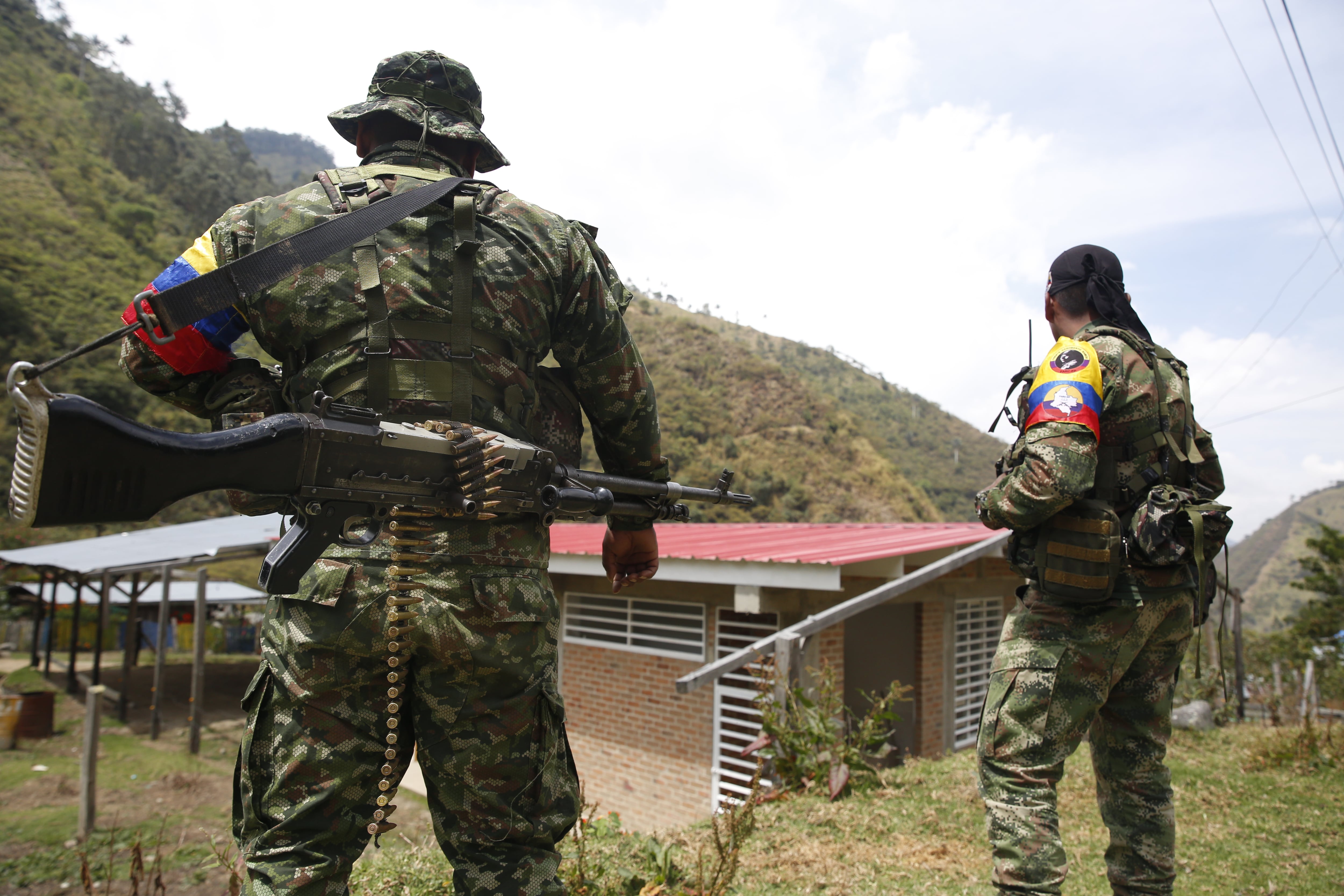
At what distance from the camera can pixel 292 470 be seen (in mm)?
1420

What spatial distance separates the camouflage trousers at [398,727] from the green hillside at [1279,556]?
326 feet

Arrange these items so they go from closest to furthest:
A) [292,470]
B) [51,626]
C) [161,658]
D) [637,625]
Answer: [292,470], [637,625], [161,658], [51,626]

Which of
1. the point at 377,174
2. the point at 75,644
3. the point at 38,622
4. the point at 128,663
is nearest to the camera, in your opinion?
the point at 377,174

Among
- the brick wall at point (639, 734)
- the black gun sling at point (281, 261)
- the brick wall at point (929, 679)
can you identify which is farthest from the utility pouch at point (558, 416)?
the brick wall at point (929, 679)

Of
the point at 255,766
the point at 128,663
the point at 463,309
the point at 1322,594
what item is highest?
the point at 463,309

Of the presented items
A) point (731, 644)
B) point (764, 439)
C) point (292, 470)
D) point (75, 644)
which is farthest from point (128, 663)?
point (764, 439)

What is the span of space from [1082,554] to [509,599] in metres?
1.76

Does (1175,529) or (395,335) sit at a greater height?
(395,335)

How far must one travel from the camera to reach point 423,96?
1856 mm

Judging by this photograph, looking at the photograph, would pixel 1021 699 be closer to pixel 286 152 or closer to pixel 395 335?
pixel 395 335

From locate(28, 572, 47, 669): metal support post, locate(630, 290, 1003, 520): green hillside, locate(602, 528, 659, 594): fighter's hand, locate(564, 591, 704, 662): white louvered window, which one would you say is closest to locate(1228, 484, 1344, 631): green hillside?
locate(630, 290, 1003, 520): green hillside

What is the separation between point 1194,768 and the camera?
19.4ft

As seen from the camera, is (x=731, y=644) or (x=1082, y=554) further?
(x=731, y=644)

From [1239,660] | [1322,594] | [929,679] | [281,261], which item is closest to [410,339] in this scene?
[281,261]
